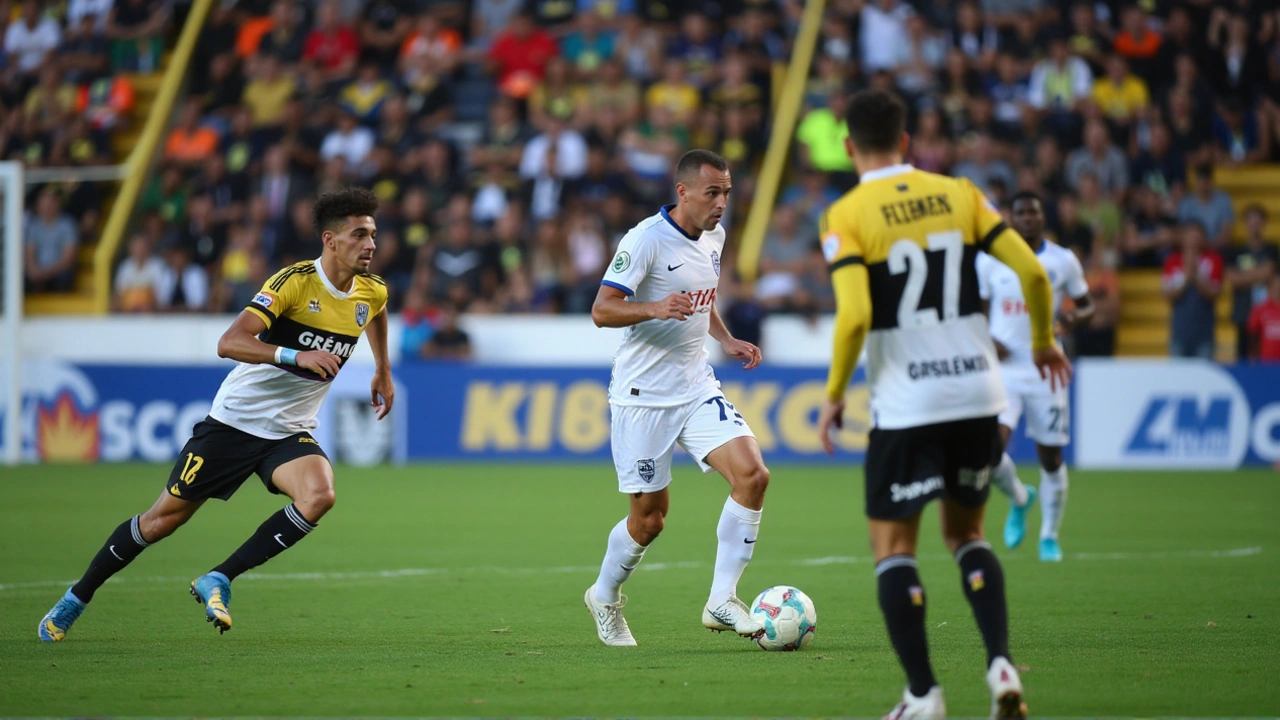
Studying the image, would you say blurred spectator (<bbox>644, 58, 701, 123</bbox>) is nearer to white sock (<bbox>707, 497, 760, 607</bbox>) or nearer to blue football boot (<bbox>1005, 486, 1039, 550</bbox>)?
blue football boot (<bbox>1005, 486, 1039, 550</bbox>)

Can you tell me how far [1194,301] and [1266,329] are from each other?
2.79 feet

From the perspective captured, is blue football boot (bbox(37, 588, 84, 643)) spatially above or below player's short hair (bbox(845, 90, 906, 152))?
below

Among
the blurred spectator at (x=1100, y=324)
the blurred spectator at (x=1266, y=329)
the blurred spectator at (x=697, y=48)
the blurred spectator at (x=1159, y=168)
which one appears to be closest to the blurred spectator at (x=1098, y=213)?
the blurred spectator at (x=1100, y=324)

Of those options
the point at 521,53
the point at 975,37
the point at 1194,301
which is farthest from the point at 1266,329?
the point at 521,53

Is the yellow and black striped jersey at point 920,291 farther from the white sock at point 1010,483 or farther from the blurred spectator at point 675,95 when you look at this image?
the blurred spectator at point 675,95

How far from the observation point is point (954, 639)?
24.4 ft

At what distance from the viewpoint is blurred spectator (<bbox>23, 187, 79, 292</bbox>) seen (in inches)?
873

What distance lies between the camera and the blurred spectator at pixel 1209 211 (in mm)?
19422

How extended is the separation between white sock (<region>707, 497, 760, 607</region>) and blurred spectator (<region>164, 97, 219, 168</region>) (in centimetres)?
1710

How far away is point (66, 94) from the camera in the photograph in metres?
24.2

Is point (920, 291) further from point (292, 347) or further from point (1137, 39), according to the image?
point (1137, 39)

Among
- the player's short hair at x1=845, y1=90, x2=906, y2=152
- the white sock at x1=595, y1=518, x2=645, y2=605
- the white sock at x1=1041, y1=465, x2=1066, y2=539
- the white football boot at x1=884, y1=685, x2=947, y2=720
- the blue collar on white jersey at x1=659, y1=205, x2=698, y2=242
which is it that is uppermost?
the player's short hair at x1=845, y1=90, x2=906, y2=152

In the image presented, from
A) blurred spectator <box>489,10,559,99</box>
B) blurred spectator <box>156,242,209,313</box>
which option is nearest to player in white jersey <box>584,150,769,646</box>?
blurred spectator <box>156,242,209,313</box>

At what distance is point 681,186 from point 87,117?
1865cm
